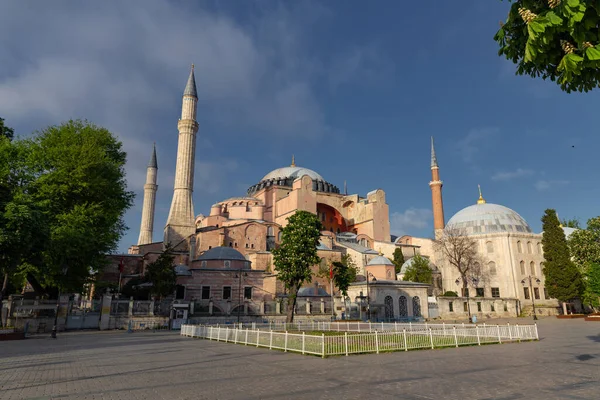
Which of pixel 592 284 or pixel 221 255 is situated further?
pixel 221 255

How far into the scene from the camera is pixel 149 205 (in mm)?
61031

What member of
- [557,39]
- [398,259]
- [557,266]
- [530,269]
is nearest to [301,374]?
[557,39]

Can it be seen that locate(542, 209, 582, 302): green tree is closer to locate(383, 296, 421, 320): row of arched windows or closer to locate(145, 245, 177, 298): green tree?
locate(383, 296, 421, 320): row of arched windows

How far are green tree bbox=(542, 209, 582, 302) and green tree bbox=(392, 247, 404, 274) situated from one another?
15.7 metres

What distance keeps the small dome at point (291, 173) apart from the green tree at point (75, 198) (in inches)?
1606

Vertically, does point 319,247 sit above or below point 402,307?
above

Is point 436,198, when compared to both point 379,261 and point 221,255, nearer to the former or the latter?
point 379,261

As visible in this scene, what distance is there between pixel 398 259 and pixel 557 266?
56.5ft

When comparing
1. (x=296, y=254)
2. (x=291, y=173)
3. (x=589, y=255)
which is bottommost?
(x=296, y=254)

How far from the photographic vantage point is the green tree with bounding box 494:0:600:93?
12.0 feet

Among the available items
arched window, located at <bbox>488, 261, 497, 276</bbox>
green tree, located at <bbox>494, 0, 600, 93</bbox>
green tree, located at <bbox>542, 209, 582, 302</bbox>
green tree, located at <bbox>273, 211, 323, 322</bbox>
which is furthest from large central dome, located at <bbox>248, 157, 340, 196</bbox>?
green tree, located at <bbox>494, 0, 600, 93</bbox>

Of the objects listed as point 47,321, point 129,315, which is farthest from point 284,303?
point 47,321

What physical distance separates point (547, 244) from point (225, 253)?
32.5 metres

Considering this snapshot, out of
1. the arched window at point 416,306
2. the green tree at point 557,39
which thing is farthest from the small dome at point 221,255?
the green tree at point 557,39
